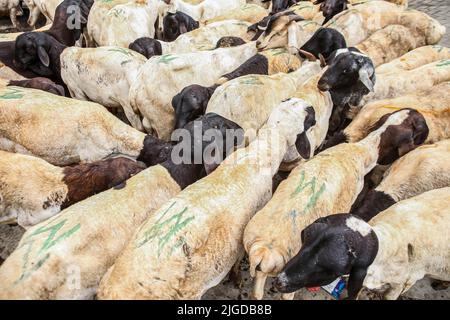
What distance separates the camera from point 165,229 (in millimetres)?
3074

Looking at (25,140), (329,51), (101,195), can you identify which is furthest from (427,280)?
(25,140)

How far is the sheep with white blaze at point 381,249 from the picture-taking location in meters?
2.87

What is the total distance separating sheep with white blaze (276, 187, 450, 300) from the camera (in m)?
2.87

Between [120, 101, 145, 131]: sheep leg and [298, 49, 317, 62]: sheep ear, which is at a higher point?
[298, 49, 317, 62]: sheep ear

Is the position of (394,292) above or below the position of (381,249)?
below

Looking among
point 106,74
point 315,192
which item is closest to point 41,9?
point 106,74

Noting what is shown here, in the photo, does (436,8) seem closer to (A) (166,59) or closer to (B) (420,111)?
(B) (420,111)

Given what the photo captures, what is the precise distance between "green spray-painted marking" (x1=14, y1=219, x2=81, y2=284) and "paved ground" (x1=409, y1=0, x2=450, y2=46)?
26.1ft

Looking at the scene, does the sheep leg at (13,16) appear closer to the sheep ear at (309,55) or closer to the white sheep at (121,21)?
the white sheep at (121,21)

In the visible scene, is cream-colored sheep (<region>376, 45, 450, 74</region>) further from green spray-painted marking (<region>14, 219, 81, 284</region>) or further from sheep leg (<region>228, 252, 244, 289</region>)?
green spray-painted marking (<region>14, 219, 81, 284</region>)

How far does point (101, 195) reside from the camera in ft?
12.0

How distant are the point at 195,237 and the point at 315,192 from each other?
1101 mm

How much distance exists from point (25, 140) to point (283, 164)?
282cm

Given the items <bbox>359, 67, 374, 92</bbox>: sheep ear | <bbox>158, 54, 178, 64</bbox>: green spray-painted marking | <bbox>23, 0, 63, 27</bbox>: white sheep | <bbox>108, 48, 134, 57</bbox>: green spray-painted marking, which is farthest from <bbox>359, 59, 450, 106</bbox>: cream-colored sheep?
<bbox>23, 0, 63, 27</bbox>: white sheep
